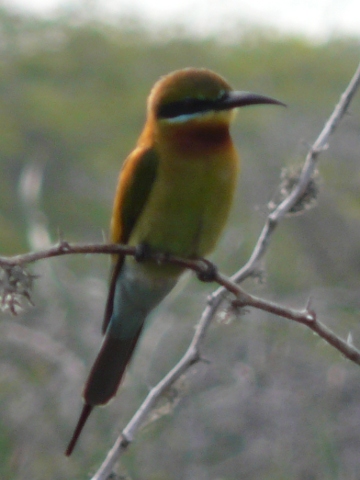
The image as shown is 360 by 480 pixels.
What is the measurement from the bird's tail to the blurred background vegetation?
0.16 metres

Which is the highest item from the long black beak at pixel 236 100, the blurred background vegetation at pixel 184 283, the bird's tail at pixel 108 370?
the long black beak at pixel 236 100

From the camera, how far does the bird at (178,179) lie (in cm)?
164

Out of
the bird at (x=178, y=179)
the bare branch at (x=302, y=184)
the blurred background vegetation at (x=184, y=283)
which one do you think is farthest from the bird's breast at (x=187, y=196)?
the bare branch at (x=302, y=184)

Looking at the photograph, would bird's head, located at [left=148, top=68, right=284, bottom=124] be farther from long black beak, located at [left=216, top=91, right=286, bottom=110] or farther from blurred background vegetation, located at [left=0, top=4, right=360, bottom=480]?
blurred background vegetation, located at [left=0, top=4, right=360, bottom=480]

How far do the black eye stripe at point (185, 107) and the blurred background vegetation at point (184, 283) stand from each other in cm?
24

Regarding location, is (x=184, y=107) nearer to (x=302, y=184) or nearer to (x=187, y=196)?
(x=187, y=196)

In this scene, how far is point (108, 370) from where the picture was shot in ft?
5.63

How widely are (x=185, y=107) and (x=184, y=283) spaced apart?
2.49 feet

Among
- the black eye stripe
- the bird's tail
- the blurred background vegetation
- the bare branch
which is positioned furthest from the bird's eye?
the bird's tail

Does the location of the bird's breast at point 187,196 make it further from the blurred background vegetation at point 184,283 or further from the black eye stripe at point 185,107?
the blurred background vegetation at point 184,283

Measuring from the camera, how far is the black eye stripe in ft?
5.42

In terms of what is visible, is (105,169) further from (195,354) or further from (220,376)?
(195,354)

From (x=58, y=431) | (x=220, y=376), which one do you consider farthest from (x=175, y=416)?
(x=58, y=431)

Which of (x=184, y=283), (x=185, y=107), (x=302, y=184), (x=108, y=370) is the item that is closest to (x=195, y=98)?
(x=185, y=107)
